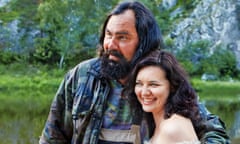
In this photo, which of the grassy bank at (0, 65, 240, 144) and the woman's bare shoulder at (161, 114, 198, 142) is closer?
the woman's bare shoulder at (161, 114, 198, 142)

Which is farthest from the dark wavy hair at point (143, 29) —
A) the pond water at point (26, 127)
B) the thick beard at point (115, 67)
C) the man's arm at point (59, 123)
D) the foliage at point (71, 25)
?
the foliage at point (71, 25)

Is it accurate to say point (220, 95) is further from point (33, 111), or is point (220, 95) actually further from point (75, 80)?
point (75, 80)

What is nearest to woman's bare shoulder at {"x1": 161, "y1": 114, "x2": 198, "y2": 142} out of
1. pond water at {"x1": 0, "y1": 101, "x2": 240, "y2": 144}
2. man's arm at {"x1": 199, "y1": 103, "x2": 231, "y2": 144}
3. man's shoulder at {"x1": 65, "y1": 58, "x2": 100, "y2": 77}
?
man's arm at {"x1": 199, "y1": 103, "x2": 231, "y2": 144}

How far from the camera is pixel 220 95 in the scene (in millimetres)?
25328

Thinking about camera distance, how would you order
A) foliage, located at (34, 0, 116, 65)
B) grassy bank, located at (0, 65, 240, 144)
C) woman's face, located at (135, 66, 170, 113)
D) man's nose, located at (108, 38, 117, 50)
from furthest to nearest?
foliage, located at (34, 0, 116, 65) → grassy bank, located at (0, 65, 240, 144) → man's nose, located at (108, 38, 117, 50) → woman's face, located at (135, 66, 170, 113)

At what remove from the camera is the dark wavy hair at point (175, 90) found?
2355 mm

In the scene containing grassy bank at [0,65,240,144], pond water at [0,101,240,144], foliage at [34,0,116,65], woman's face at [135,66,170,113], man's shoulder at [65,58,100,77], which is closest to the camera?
woman's face at [135,66,170,113]

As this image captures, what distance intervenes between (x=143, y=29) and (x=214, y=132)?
57cm

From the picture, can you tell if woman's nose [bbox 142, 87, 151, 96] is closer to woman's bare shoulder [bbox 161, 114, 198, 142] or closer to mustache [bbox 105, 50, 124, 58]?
woman's bare shoulder [bbox 161, 114, 198, 142]

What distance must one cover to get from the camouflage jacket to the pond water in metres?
8.97

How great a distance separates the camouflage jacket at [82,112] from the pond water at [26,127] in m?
8.97

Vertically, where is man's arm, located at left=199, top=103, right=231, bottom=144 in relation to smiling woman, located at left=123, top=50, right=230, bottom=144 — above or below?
below

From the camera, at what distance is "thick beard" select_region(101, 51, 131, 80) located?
99.4 inches

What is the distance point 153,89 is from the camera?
2.35 m
